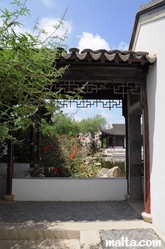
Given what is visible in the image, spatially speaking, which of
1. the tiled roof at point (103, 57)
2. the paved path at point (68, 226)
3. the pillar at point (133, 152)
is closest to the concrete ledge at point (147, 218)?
the paved path at point (68, 226)

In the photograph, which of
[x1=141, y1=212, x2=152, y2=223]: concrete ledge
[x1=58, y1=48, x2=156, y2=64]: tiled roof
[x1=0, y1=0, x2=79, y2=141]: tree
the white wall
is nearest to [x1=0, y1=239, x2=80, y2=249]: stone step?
[x1=141, y1=212, x2=152, y2=223]: concrete ledge

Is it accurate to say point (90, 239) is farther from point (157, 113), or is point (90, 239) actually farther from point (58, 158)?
point (58, 158)

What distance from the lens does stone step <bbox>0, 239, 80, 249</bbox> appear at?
130 inches

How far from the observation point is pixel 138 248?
3.03 m

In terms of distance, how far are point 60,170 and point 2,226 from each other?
277 cm

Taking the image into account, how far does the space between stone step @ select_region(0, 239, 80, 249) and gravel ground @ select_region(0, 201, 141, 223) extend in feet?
1.86

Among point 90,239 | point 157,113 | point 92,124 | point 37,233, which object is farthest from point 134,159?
point 92,124

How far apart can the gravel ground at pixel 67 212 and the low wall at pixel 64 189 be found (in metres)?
0.22

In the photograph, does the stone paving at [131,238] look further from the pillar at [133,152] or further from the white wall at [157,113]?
the pillar at [133,152]

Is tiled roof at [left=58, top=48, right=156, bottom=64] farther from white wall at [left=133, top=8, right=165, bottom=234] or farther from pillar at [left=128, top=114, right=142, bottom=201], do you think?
pillar at [left=128, top=114, right=142, bottom=201]

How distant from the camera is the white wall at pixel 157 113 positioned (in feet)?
11.7

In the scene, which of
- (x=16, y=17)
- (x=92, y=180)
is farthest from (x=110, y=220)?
(x=16, y=17)

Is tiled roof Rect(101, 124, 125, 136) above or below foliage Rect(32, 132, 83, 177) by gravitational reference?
above

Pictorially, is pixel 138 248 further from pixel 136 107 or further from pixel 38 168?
pixel 38 168
